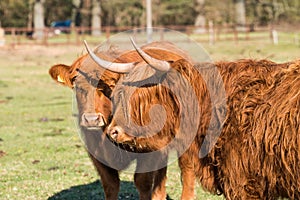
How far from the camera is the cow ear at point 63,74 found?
695 centimetres

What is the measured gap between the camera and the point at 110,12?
74188 millimetres

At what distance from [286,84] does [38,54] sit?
3457 cm

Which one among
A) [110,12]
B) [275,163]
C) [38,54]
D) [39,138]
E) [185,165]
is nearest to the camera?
[275,163]

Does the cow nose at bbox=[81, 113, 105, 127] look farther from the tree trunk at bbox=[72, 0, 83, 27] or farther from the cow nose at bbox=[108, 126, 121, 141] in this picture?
the tree trunk at bbox=[72, 0, 83, 27]

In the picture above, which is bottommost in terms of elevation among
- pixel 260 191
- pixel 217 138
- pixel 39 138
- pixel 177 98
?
pixel 39 138

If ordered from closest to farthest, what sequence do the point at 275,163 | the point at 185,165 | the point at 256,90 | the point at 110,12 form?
the point at 275,163
the point at 256,90
the point at 185,165
the point at 110,12

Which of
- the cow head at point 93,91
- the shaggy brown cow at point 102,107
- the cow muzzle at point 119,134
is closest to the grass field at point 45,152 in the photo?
the shaggy brown cow at point 102,107

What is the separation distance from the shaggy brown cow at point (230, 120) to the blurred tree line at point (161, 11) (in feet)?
210

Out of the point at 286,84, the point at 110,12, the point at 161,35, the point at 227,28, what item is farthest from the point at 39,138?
the point at 110,12

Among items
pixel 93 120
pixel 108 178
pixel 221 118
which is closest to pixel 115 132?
pixel 221 118

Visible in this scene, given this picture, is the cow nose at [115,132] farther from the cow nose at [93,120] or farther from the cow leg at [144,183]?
the cow leg at [144,183]

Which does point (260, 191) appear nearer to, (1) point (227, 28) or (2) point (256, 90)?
(2) point (256, 90)

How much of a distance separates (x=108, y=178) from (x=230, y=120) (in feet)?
8.66

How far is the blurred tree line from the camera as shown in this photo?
231 ft
